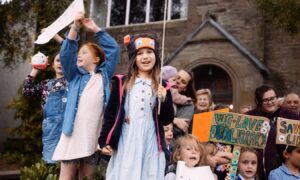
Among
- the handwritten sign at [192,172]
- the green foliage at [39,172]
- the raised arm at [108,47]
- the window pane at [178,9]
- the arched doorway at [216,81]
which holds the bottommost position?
the green foliage at [39,172]

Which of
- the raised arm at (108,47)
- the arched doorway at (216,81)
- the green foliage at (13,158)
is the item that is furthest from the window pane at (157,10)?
the raised arm at (108,47)

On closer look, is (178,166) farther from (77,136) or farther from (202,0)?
(202,0)

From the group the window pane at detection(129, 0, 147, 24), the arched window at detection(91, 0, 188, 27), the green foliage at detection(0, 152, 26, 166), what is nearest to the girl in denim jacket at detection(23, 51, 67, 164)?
the green foliage at detection(0, 152, 26, 166)

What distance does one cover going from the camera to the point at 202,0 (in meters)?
11.1

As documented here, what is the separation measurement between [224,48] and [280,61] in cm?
144

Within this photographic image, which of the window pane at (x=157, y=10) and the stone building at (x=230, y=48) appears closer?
the stone building at (x=230, y=48)

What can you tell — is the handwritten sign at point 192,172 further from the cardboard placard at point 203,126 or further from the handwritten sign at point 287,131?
the handwritten sign at point 287,131

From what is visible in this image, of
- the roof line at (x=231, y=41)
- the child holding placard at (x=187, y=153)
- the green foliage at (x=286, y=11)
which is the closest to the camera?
the child holding placard at (x=187, y=153)

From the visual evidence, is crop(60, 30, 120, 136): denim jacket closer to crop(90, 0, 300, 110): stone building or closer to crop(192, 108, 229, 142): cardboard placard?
crop(192, 108, 229, 142): cardboard placard

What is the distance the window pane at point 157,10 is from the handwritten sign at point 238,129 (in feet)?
28.8

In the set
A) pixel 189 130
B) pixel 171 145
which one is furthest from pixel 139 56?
pixel 189 130

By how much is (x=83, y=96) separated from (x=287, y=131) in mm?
2106

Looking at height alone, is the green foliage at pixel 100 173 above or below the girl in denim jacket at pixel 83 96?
below

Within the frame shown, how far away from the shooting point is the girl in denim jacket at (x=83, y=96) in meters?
3.43
